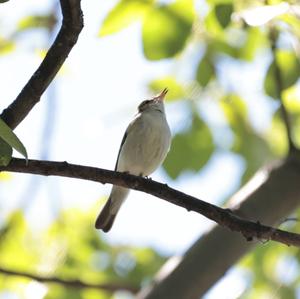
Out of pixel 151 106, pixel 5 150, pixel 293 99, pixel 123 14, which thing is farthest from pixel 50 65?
pixel 151 106

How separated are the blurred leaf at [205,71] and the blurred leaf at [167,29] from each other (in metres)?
0.59

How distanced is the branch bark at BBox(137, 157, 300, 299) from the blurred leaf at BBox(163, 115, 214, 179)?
1.14 ft

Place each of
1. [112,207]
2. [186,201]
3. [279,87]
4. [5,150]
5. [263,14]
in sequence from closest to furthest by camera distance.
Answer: [5,150]
[263,14]
[186,201]
[279,87]
[112,207]

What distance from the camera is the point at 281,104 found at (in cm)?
364

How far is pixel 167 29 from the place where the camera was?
10.3 feet

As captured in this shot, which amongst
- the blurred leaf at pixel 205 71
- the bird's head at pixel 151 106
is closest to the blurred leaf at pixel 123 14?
the blurred leaf at pixel 205 71

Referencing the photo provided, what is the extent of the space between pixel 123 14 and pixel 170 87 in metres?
1.15

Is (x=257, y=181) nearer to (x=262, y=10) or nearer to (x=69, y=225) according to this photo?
(x=262, y=10)

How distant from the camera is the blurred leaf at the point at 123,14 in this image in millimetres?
3094

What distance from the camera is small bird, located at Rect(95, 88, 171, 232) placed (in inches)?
211

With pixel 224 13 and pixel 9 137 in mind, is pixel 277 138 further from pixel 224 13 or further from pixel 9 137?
pixel 9 137

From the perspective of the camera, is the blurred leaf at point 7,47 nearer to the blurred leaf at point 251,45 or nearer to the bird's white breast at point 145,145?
the blurred leaf at point 251,45

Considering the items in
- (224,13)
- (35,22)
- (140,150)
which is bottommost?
(224,13)

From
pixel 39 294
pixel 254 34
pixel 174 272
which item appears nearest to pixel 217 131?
pixel 254 34
